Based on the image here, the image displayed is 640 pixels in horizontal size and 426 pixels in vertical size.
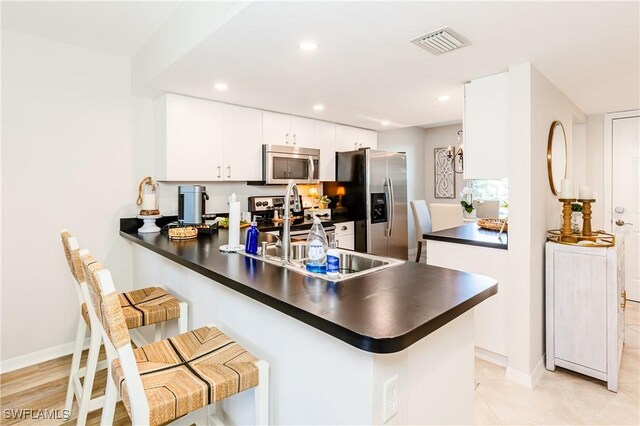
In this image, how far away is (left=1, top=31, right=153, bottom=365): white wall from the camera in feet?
8.51

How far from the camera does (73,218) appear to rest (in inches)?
113

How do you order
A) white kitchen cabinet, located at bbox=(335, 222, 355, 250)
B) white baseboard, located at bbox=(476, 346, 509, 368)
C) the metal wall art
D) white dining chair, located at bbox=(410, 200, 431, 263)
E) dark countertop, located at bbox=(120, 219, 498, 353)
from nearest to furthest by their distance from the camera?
dark countertop, located at bbox=(120, 219, 498, 353)
white baseboard, located at bbox=(476, 346, 509, 368)
white kitchen cabinet, located at bbox=(335, 222, 355, 250)
white dining chair, located at bbox=(410, 200, 431, 263)
the metal wall art

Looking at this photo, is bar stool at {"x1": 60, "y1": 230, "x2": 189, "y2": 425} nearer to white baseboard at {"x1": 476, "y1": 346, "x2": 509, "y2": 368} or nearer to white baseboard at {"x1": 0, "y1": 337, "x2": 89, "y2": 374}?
white baseboard at {"x1": 0, "y1": 337, "x2": 89, "y2": 374}

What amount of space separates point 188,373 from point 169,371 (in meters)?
0.08

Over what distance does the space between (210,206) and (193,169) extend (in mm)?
579

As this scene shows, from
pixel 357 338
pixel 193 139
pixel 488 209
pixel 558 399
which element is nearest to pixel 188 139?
pixel 193 139

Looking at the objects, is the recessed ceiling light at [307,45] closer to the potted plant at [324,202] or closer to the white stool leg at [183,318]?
the white stool leg at [183,318]

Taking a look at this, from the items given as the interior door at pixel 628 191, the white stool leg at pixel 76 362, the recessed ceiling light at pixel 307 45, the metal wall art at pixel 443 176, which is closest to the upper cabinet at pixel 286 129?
the recessed ceiling light at pixel 307 45

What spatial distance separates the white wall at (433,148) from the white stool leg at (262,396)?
572cm

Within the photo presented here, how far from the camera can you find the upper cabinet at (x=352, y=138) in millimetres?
4539

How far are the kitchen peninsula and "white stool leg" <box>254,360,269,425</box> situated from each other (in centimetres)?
8

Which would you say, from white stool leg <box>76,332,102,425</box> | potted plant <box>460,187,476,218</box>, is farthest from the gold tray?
white stool leg <box>76,332,102,425</box>

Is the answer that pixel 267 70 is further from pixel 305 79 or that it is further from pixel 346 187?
pixel 346 187

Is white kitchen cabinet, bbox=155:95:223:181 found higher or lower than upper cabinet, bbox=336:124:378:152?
lower
